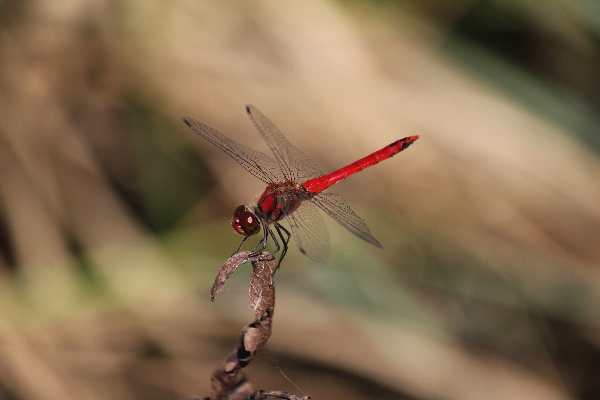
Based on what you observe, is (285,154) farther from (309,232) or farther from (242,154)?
(309,232)

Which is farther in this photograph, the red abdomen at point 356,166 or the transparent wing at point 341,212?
the red abdomen at point 356,166

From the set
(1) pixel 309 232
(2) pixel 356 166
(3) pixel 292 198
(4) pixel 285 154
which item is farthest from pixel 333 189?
(1) pixel 309 232

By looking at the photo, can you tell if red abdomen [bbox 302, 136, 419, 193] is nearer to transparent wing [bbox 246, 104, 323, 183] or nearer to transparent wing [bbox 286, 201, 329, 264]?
transparent wing [bbox 246, 104, 323, 183]

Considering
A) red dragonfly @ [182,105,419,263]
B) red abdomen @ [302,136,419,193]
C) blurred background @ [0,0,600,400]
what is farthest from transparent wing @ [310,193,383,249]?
blurred background @ [0,0,600,400]

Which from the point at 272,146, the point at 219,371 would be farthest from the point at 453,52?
the point at 219,371

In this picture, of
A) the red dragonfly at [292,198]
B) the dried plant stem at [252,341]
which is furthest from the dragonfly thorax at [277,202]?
the dried plant stem at [252,341]

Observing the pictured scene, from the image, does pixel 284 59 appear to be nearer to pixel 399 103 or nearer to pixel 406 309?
pixel 399 103

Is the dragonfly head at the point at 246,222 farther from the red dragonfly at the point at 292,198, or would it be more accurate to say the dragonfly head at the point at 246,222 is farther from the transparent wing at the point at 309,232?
the transparent wing at the point at 309,232
